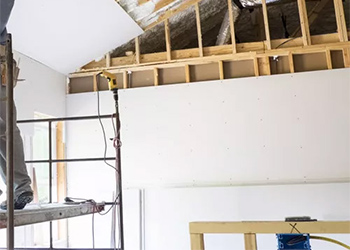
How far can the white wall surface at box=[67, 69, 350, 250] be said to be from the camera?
421cm

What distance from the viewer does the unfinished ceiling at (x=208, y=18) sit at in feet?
14.3

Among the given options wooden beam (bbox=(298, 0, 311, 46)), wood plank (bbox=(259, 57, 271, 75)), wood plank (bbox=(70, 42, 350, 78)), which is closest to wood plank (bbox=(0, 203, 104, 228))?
wood plank (bbox=(70, 42, 350, 78))

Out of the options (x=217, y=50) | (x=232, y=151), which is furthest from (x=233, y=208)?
(x=217, y=50)

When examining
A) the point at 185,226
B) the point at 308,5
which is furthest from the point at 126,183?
the point at 308,5

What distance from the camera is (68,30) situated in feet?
12.9

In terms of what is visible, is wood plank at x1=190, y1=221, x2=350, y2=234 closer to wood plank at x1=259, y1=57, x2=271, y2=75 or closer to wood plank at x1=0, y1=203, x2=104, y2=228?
wood plank at x1=0, y1=203, x2=104, y2=228

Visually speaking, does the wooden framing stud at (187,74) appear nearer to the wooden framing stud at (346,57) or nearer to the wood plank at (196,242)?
the wooden framing stud at (346,57)

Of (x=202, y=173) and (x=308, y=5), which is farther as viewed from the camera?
(x=308, y=5)

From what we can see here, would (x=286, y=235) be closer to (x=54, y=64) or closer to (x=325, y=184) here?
(x=325, y=184)

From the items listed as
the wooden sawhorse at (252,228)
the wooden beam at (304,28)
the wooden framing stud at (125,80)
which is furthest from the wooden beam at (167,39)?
the wooden sawhorse at (252,228)

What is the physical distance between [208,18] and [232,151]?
2078mm

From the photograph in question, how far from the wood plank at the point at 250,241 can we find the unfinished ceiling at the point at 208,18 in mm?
2862

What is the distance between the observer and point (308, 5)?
5398 mm

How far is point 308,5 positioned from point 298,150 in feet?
7.90
